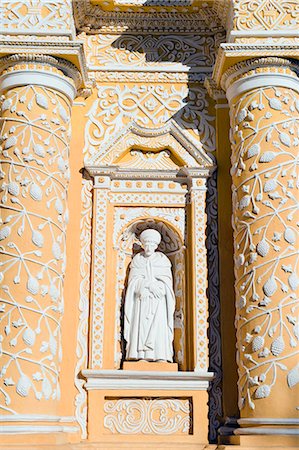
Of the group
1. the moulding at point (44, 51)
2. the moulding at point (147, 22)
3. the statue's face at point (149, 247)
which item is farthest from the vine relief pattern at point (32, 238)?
the moulding at point (147, 22)

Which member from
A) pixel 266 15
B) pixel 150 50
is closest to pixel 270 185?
pixel 266 15

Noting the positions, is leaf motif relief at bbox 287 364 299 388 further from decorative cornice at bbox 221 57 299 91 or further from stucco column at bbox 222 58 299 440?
decorative cornice at bbox 221 57 299 91

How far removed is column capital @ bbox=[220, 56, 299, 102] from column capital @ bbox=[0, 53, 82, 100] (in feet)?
4.57

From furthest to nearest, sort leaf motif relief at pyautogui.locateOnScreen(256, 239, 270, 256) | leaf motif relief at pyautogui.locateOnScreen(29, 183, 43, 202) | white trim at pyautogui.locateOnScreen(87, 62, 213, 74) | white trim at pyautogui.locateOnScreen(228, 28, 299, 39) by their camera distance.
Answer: white trim at pyautogui.locateOnScreen(87, 62, 213, 74) → white trim at pyautogui.locateOnScreen(228, 28, 299, 39) → leaf motif relief at pyautogui.locateOnScreen(29, 183, 43, 202) → leaf motif relief at pyautogui.locateOnScreen(256, 239, 270, 256)

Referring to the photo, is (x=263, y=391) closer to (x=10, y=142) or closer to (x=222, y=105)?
(x=222, y=105)

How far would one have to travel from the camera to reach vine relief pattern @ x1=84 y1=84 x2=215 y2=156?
6152 mm

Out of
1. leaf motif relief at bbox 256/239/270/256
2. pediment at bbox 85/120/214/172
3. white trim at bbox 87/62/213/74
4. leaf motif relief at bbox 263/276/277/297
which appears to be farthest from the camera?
white trim at bbox 87/62/213/74

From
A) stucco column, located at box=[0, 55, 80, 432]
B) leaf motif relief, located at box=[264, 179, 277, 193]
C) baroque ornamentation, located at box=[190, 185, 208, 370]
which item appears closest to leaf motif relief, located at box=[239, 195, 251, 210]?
leaf motif relief, located at box=[264, 179, 277, 193]

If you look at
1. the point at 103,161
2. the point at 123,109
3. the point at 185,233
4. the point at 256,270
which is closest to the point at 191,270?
the point at 185,233

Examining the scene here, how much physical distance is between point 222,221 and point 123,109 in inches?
54.2

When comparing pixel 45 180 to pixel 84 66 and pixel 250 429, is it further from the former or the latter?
pixel 250 429

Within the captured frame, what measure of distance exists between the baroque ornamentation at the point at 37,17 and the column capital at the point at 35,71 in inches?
9.8

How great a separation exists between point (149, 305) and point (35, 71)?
2141 mm

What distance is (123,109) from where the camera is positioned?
622cm
